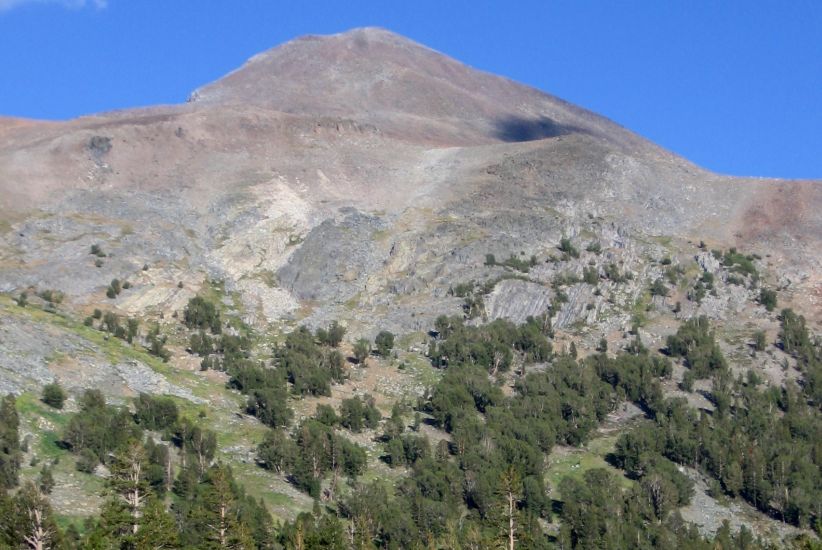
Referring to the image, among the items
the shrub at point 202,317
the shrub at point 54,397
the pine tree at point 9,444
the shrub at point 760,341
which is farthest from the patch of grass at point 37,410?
the shrub at point 760,341

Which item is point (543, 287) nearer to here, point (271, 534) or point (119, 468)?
point (271, 534)

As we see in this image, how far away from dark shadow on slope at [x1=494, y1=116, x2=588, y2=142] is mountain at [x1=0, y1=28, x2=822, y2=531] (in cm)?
2829

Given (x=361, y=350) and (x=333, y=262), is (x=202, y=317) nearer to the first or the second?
(x=361, y=350)

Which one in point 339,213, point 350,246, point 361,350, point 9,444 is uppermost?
point 339,213

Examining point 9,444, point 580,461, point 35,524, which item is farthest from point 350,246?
point 35,524

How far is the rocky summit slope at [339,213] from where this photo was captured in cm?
10812

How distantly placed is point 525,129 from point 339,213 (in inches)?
2814

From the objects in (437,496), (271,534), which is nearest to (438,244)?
(437,496)

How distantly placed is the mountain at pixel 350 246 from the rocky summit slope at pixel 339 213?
343 mm

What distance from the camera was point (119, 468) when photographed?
49.5m

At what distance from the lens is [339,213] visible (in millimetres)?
128250

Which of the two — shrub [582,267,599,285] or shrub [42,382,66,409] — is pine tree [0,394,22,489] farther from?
shrub [582,267,599,285]

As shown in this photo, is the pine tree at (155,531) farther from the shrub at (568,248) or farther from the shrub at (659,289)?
the shrub at (568,248)

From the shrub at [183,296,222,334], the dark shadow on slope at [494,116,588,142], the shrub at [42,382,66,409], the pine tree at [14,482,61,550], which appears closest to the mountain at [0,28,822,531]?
the shrub at [183,296,222,334]
